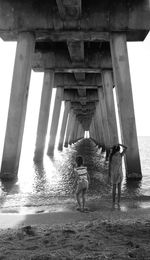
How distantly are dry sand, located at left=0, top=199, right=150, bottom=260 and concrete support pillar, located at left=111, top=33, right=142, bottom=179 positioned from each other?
22.5ft

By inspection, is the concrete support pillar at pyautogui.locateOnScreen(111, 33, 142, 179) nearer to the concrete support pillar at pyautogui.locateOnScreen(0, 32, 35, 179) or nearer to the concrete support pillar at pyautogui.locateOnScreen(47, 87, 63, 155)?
the concrete support pillar at pyautogui.locateOnScreen(0, 32, 35, 179)

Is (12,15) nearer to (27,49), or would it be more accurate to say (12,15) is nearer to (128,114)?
(27,49)

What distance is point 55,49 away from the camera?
23031 mm

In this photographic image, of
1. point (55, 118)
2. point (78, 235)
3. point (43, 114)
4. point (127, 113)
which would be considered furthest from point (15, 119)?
point (55, 118)

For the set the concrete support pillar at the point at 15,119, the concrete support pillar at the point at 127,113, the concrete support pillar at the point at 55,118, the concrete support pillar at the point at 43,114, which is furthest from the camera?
the concrete support pillar at the point at 55,118

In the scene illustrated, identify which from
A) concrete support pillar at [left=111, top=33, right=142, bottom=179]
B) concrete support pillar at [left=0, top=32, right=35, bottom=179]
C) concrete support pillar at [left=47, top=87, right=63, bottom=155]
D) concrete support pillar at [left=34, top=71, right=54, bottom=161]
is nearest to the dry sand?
concrete support pillar at [left=111, top=33, right=142, bottom=179]

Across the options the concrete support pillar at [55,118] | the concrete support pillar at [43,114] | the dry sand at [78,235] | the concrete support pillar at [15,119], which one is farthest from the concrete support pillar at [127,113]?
the concrete support pillar at [55,118]

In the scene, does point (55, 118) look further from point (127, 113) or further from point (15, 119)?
point (127, 113)

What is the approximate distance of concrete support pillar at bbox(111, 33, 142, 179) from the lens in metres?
14.8

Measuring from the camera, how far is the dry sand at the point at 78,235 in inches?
175

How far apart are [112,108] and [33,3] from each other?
39.6 feet

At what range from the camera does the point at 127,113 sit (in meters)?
15.0

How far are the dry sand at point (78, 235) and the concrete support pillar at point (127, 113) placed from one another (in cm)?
686

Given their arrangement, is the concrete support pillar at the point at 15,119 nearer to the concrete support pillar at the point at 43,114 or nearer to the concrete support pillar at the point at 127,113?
the concrete support pillar at the point at 127,113
